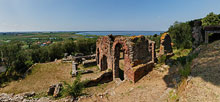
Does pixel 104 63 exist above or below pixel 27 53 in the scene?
below

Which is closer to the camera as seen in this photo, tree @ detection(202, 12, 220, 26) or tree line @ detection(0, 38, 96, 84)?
tree @ detection(202, 12, 220, 26)

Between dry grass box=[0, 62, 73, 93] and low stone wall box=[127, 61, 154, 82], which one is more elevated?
low stone wall box=[127, 61, 154, 82]

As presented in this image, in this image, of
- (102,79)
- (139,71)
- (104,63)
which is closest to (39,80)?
(102,79)

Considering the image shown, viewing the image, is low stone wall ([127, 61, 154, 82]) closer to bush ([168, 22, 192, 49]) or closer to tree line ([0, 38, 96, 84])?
bush ([168, 22, 192, 49])

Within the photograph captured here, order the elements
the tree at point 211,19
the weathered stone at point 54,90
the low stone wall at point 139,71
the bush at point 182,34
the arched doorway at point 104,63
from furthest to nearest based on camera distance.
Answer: the tree at point 211,19 < the bush at point 182,34 < the arched doorway at point 104,63 < the weathered stone at point 54,90 < the low stone wall at point 139,71

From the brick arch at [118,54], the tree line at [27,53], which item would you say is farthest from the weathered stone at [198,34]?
the tree line at [27,53]

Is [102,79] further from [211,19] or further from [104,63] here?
[211,19]

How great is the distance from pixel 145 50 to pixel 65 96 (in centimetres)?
831

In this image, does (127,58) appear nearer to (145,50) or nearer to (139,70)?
(139,70)

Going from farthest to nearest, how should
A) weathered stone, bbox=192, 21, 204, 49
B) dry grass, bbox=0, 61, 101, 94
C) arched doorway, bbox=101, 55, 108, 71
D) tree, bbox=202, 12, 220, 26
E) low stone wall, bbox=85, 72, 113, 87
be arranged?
1. tree, bbox=202, 12, 220, 26
2. arched doorway, bbox=101, 55, 108, 71
3. weathered stone, bbox=192, 21, 204, 49
4. dry grass, bbox=0, 61, 101, 94
5. low stone wall, bbox=85, 72, 113, 87

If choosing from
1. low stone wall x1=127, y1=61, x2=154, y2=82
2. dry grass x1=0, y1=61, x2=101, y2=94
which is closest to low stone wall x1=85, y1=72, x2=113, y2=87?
dry grass x1=0, y1=61, x2=101, y2=94

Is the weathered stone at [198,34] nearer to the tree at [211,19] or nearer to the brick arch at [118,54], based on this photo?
the tree at [211,19]

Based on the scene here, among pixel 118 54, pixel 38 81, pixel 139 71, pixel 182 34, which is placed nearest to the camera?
pixel 139 71

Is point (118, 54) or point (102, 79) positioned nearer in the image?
point (118, 54)
